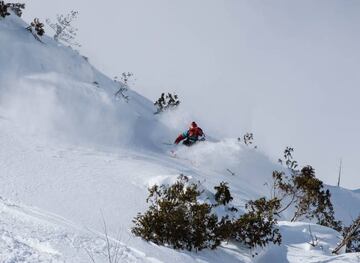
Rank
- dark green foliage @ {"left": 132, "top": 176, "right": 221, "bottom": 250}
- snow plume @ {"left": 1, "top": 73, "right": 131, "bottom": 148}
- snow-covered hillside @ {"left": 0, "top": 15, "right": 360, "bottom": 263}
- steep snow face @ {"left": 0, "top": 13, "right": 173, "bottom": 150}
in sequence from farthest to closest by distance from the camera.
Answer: steep snow face @ {"left": 0, "top": 13, "right": 173, "bottom": 150} < snow plume @ {"left": 1, "top": 73, "right": 131, "bottom": 148} < dark green foliage @ {"left": 132, "top": 176, "right": 221, "bottom": 250} < snow-covered hillside @ {"left": 0, "top": 15, "right": 360, "bottom": 263}

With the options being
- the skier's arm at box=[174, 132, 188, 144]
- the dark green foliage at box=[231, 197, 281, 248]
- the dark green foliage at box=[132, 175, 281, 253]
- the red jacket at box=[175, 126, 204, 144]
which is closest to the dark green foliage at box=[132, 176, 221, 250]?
the dark green foliage at box=[132, 175, 281, 253]

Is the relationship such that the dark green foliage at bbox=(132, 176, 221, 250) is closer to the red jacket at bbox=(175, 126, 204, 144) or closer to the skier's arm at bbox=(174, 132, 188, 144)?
the red jacket at bbox=(175, 126, 204, 144)

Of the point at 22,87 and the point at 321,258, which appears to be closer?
the point at 321,258

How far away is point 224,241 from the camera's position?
874cm

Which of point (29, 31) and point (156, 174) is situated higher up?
point (29, 31)

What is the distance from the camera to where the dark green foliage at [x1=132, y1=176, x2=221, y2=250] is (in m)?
7.27

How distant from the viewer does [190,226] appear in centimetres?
779

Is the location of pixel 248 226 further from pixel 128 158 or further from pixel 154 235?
pixel 128 158

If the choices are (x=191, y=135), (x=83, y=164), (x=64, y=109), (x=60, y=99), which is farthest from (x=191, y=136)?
(x=83, y=164)

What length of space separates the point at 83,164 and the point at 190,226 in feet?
14.1

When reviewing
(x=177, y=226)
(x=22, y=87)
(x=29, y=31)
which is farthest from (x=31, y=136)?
(x=29, y=31)

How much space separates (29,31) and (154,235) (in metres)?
16.8

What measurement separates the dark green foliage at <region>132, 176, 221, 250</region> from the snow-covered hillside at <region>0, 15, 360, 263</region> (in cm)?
25

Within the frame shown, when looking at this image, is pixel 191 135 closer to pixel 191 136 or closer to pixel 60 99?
pixel 191 136
